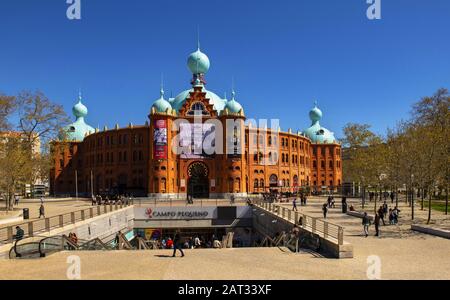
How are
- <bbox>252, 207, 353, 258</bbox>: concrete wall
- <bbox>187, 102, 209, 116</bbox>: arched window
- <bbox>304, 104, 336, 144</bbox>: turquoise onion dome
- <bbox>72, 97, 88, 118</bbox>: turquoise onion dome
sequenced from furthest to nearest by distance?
<bbox>72, 97, 88, 118</bbox>: turquoise onion dome, <bbox>304, 104, 336, 144</bbox>: turquoise onion dome, <bbox>187, 102, 209, 116</bbox>: arched window, <bbox>252, 207, 353, 258</bbox>: concrete wall

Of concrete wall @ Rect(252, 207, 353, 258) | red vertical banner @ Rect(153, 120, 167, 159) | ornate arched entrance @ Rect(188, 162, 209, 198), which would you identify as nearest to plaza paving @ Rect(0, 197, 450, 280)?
concrete wall @ Rect(252, 207, 353, 258)

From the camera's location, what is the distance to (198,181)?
69812 mm

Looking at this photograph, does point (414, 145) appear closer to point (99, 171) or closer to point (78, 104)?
point (99, 171)

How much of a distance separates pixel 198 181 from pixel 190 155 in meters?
4.82

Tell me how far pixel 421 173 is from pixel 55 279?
28305 mm

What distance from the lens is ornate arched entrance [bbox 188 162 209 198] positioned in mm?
69213

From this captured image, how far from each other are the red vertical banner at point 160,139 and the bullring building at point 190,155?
15 cm

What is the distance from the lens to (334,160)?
98.7 m

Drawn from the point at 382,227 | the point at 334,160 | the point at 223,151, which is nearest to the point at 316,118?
the point at 334,160

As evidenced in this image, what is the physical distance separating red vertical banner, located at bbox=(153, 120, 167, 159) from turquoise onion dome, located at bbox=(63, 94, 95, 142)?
32.6m

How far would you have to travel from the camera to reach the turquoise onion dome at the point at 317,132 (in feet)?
329

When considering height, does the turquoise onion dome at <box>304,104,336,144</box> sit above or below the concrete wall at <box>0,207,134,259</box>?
above

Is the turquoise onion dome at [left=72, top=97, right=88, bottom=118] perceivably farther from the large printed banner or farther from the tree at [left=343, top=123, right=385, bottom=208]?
the tree at [left=343, top=123, right=385, bottom=208]

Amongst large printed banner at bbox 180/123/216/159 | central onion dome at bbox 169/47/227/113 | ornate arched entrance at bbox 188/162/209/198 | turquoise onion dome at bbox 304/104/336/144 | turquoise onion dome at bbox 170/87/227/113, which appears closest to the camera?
large printed banner at bbox 180/123/216/159
